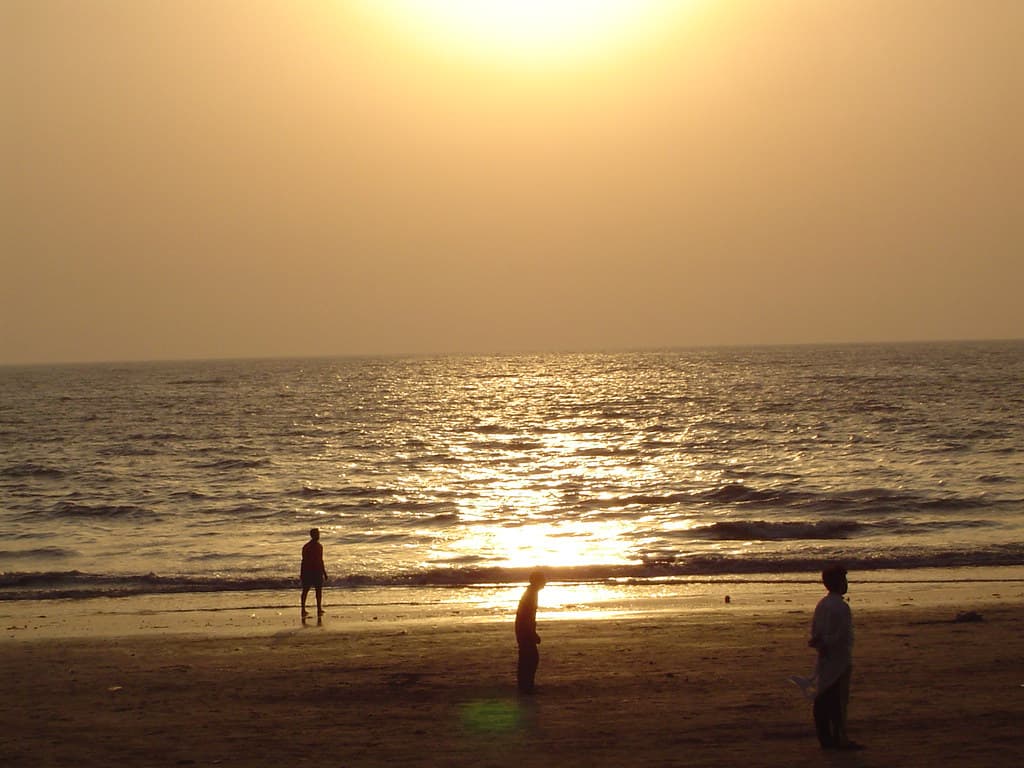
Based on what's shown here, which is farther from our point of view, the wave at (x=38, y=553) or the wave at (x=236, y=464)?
the wave at (x=236, y=464)

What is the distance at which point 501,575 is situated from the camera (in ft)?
81.5

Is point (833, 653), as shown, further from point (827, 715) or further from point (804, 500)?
point (804, 500)

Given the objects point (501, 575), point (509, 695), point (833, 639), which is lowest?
point (501, 575)

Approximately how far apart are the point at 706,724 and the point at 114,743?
5993mm

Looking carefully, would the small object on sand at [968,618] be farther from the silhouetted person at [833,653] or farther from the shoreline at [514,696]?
the silhouetted person at [833,653]

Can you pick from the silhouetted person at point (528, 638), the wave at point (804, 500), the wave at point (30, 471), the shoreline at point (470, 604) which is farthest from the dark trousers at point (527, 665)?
the wave at point (30, 471)

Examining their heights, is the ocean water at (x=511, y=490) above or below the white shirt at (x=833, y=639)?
below

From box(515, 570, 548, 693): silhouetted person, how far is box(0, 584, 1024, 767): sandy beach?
0.21 meters

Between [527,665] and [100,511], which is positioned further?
[100,511]

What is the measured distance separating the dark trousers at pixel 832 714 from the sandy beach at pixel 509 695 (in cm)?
20

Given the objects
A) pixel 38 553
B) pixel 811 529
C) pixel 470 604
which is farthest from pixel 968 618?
pixel 38 553

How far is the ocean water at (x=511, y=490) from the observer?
26297 mm

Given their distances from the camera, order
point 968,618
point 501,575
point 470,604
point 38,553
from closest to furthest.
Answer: point 968,618 < point 470,604 < point 501,575 < point 38,553

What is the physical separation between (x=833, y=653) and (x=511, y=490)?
103 feet
